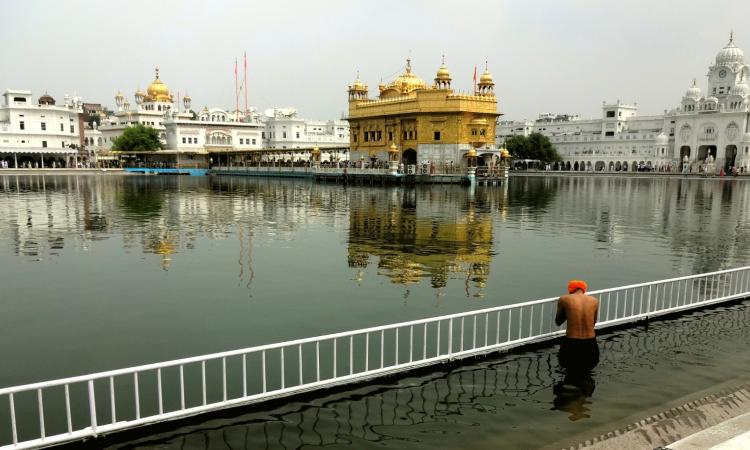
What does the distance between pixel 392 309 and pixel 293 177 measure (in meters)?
70.1

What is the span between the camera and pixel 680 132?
4173 inches

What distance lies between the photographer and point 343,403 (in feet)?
25.2

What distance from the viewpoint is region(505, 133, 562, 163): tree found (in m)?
113

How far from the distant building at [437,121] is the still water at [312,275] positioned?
35.4m

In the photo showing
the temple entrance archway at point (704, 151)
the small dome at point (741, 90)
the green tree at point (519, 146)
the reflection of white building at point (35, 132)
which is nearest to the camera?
the reflection of white building at point (35, 132)

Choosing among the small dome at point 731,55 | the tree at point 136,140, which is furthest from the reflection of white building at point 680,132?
the tree at point 136,140

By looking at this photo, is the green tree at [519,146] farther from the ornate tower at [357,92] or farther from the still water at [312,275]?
the still water at [312,275]

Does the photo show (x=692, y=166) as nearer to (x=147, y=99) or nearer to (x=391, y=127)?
(x=391, y=127)

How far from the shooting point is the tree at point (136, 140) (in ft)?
333

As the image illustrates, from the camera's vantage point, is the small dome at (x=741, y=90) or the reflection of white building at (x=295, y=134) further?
the reflection of white building at (x=295, y=134)

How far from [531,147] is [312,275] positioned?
4114 inches

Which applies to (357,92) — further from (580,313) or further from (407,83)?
(580,313)

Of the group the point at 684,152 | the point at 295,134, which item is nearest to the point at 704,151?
the point at 684,152

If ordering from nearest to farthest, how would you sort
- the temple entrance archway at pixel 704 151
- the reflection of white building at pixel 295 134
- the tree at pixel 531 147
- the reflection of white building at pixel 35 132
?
1. the reflection of white building at pixel 35 132
2. the temple entrance archway at pixel 704 151
3. the tree at pixel 531 147
4. the reflection of white building at pixel 295 134
